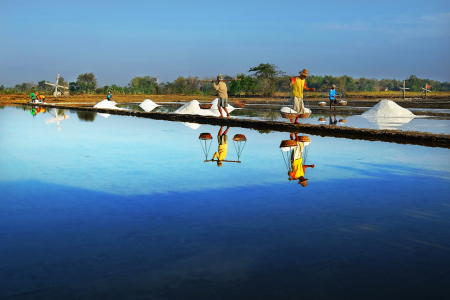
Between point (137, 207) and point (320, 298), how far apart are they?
2004 mm

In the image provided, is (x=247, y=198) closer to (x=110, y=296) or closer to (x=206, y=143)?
(x=110, y=296)

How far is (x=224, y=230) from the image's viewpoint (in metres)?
3.19

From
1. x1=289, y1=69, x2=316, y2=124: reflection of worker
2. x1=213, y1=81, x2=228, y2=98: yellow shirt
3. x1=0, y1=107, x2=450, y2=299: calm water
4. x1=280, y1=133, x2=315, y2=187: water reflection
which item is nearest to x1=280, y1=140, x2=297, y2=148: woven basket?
x1=280, y1=133, x2=315, y2=187: water reflection

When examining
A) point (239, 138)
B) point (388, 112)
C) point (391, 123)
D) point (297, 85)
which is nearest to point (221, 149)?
point (239, 138)

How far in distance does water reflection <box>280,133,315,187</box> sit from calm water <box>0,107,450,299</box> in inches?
6.2

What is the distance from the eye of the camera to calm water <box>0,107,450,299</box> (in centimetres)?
234

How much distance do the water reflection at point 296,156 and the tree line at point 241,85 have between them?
1586 centimetres

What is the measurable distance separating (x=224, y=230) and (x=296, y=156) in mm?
3686

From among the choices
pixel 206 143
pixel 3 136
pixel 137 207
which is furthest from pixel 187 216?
pixel 3 136

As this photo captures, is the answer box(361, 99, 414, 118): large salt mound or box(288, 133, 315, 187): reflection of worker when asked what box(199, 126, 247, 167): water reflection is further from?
box(361, 99, 414, 118): large salt mound

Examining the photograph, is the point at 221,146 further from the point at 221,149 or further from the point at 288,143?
the point at 288,143

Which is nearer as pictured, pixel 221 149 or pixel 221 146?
pixel 221 149

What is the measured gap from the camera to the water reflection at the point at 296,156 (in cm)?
523

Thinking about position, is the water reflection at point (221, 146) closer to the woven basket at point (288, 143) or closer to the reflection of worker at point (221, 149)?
the reflection of worker at point (221, 149)
